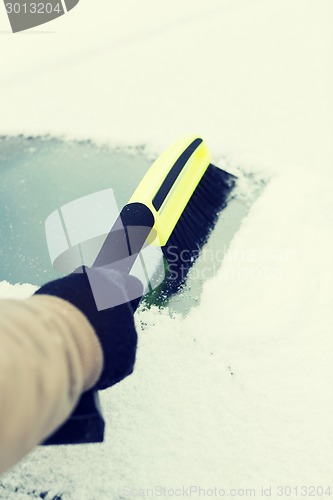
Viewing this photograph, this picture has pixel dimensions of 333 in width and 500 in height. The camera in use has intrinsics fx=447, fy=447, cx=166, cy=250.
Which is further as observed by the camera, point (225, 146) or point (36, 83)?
point (36, 83)

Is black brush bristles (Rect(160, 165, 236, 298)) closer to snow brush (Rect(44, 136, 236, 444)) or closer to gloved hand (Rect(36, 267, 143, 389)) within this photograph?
snow brush (Rect(44, 136, 236, 444))

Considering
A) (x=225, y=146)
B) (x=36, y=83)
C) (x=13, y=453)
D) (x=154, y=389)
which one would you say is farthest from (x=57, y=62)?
(x=13, y=453)

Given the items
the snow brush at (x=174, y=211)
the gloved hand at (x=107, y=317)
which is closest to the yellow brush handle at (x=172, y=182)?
the snow brush at (x=174, y=211)

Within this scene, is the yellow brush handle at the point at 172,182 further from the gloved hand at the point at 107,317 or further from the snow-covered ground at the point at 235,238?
the gloved hand at the point at 107,317

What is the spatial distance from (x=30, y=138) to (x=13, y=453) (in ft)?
2.60

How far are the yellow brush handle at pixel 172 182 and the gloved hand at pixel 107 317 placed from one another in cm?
24

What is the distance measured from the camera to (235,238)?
76 centimetres

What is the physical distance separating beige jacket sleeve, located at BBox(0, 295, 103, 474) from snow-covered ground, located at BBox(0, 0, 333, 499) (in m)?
0.28

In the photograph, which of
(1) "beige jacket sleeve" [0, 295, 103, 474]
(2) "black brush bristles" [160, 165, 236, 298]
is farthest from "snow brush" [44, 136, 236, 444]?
(1) "beige jacket sleeve" [0, 295, 103, 474]

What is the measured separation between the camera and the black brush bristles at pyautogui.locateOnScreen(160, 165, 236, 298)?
0.74m

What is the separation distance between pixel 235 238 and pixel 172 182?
144 millimetres

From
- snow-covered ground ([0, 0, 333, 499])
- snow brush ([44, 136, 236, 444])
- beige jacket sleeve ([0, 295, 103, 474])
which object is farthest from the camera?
snow brush ([44, 136, 236, 444])

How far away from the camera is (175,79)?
103cm

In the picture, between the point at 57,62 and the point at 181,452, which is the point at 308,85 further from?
the point at 181,452
